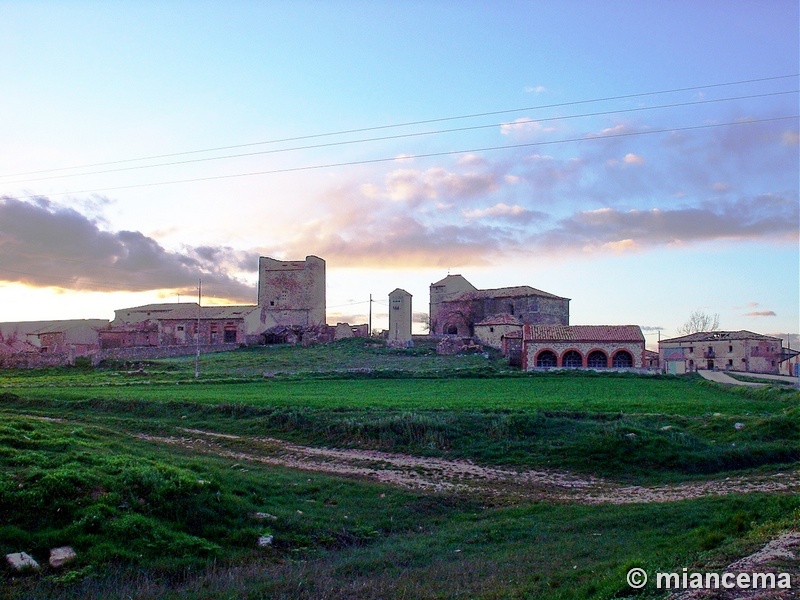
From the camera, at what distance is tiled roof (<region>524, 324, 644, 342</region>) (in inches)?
1548

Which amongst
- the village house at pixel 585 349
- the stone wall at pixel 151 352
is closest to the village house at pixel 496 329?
the village house at pixel 585 349

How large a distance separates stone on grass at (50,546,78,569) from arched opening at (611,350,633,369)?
119 ft

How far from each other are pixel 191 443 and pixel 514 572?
1251cm

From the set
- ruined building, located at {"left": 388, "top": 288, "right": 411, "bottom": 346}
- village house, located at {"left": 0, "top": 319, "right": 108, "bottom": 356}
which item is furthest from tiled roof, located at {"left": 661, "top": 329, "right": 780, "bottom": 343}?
village house, located at {"left": 0, "top": 319, "right": 108, "bottom": 356}

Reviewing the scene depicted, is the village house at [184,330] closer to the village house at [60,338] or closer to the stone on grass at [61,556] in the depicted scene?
the village house at [60,338]

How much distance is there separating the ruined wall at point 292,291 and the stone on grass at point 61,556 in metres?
53.6

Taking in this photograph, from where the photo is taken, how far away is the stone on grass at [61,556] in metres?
7.48

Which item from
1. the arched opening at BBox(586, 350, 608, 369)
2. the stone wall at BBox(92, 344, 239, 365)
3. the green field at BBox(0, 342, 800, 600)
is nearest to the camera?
the green field at BBox(0, 342, 800, 600)

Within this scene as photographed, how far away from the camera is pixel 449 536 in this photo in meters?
9.71

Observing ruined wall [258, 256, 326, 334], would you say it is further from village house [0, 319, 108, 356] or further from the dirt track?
the dirt track

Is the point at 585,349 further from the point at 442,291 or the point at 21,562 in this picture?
Result: the point at 21,562

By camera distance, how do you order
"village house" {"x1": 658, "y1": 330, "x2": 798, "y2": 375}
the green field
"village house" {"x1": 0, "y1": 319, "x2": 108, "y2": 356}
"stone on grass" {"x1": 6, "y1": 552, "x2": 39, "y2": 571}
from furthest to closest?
"village house" {"x1": 0, "y1": 319, "x2": 108, "y2": 356}, "village house" {"x1": 658, "y1": 330, "x2": 798, "y2": 375}, the green field, "stone on grass" {"x1": 6, "y1": 552, "x2": 39, "y2": 571}

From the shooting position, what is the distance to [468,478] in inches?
547

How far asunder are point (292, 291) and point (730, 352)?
42885mm
